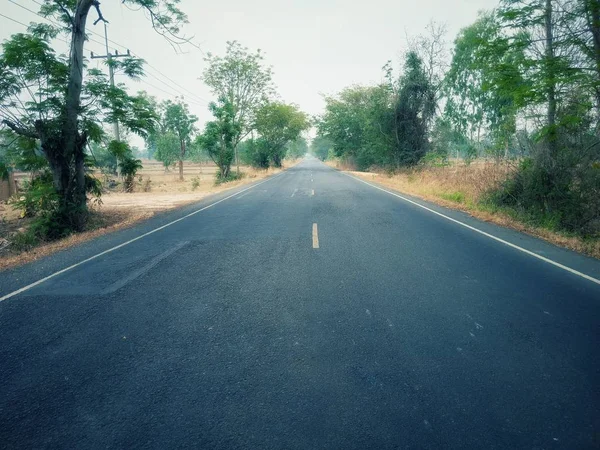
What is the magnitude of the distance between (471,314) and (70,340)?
4740 millimetres

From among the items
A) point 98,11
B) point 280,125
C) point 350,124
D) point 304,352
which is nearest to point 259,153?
point 280,125

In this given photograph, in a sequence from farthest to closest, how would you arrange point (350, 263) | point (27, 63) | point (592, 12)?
point (27, 63) < point (592, 12) < point (350, 263)

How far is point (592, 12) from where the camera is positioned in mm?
7812

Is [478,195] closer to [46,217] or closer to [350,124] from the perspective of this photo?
[46,217]

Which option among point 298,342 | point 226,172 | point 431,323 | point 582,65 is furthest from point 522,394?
point 226,172

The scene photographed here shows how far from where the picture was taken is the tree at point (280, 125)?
4322 centimetres

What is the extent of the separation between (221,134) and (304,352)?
2856cm

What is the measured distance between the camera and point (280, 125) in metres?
48.7

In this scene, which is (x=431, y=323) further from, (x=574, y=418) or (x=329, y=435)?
(x=329, y=435)

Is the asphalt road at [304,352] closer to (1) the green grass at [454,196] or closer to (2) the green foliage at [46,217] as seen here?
(2) the green foliage at [46,217]

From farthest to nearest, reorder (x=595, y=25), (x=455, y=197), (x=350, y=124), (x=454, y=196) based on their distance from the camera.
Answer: (x=350, y=124) < (x=454, y=196) < (x=455, y=197) < (x=595, y=25)

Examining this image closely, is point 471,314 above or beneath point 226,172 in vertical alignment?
beneath

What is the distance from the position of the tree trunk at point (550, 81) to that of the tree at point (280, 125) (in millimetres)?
32460

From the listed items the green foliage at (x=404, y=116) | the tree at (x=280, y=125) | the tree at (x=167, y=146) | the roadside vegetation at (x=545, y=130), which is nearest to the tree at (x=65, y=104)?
the roadside vegetation at (x=545, y=130)
